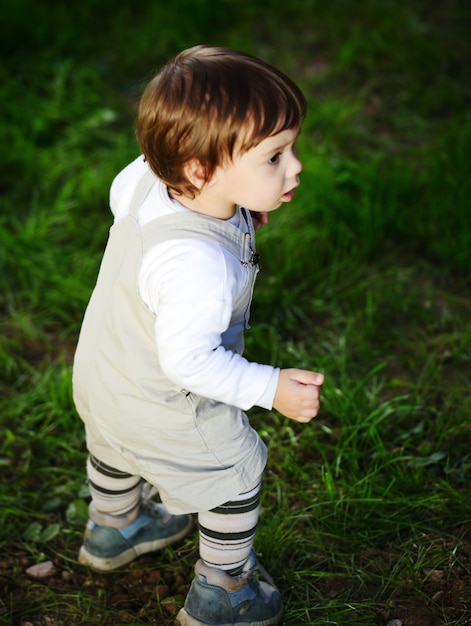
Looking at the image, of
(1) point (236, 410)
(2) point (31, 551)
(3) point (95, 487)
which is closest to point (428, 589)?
(1) point (236, 410)

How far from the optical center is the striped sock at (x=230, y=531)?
1.87 meters

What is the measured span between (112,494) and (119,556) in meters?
0.19

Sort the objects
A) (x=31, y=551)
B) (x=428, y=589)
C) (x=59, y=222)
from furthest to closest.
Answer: (x=59, y=222), (x=31, y=551), (x=428, y=589)

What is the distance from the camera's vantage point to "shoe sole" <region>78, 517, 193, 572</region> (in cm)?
219

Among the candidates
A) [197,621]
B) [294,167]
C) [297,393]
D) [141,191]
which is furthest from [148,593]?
[294,167]

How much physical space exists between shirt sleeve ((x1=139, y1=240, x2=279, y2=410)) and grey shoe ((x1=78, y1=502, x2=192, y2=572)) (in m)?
0.69

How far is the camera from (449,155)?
11.3 ft

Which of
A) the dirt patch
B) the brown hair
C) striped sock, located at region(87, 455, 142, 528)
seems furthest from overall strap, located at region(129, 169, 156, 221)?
the dirt patch

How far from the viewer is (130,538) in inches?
86.7

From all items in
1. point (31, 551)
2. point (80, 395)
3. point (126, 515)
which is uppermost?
point (80, 395)

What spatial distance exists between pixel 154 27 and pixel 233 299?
323cm

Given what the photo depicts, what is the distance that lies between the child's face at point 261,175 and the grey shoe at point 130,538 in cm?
91

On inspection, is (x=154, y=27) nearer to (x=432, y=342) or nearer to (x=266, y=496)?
(x=432, y=342)

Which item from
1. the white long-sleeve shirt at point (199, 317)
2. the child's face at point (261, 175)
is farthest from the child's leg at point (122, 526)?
the child's face at point (261, 175)
